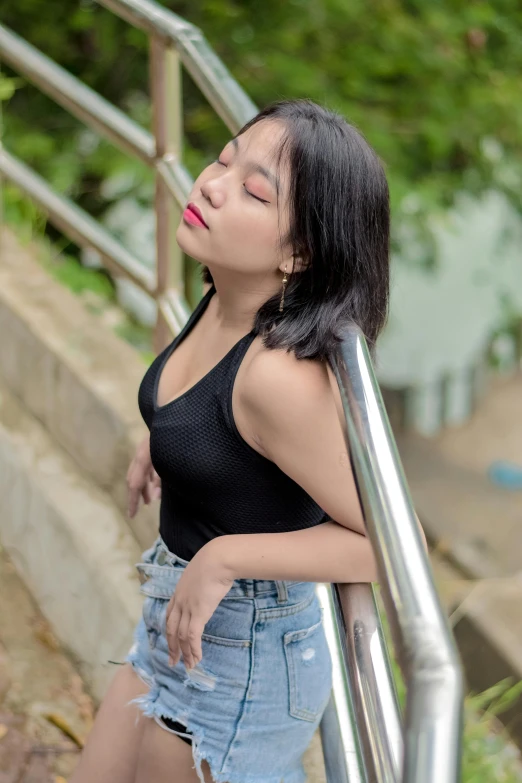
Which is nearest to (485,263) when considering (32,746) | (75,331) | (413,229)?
(413,229)

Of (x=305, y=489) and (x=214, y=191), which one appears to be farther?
(x=214, y=191)

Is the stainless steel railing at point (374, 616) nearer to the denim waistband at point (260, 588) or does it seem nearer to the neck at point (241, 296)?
the denim waistband at point (260, 588)

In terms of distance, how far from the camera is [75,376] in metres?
2.34

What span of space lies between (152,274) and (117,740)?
1.25m

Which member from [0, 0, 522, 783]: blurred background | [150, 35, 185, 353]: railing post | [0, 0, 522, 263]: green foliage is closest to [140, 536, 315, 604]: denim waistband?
[0, 0, 522, 783]: blurred background

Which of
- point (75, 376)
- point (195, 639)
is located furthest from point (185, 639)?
point (75, 376)

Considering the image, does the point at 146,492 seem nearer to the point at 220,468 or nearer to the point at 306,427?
the point at 220,468

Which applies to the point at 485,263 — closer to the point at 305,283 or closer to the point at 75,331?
the point at 75,331

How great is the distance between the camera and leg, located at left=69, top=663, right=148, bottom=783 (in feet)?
4.73

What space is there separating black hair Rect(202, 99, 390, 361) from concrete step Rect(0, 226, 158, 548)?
891 mm

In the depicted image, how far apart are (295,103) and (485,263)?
29.4 feet

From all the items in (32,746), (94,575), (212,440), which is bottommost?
(32,746)

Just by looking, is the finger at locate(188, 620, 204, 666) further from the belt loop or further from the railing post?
the railing post

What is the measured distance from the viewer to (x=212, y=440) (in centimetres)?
119
